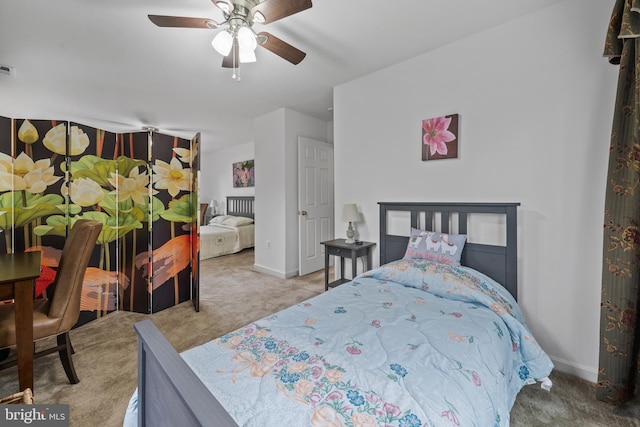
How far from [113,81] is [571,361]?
5.04 metres

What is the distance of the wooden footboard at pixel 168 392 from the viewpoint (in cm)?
62

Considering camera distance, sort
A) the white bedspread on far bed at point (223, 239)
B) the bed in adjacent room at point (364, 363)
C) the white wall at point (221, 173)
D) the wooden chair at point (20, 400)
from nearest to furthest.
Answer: the bed in adjacent room at point (364, 363) < the wooden chair at point (20, 400) < the white bedspread on far bed at point (223, 239) < the white wall at point (221, 173)

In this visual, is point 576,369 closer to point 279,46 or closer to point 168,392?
point 168,392

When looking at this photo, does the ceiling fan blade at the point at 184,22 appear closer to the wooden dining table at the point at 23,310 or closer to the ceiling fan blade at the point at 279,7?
the ceiling fan blade at the point at 279,7

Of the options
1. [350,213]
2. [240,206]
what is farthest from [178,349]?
[240,206]

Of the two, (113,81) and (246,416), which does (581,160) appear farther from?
(113,81)

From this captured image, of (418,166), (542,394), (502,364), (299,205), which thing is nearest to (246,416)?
(502,364)

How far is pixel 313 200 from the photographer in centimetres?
443

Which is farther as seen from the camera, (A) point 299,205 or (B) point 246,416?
(A) point 299,205

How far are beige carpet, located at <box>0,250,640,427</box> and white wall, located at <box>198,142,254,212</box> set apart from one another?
3791mm

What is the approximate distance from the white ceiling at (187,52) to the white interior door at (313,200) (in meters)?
0.69

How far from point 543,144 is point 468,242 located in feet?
2.95

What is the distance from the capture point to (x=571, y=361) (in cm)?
193

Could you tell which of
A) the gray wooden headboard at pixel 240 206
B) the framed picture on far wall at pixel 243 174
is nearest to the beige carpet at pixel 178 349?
the gray wooden headboard at pixel 240 206
